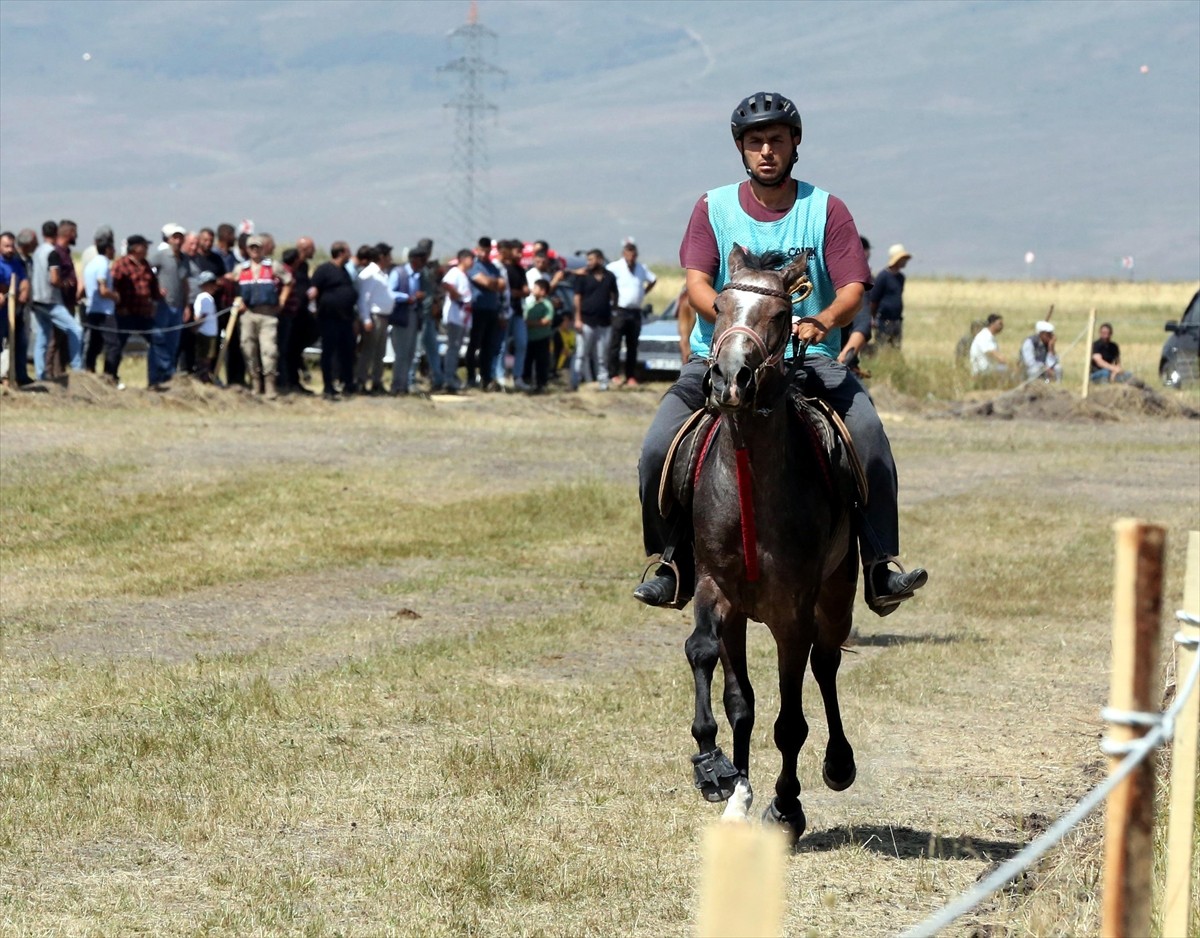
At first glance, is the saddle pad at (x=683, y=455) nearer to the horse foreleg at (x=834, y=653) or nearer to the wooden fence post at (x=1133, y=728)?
the horse foreleg at (x=834, y=653)

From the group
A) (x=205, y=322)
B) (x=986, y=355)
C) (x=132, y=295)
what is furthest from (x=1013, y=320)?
(x=132, y=295)

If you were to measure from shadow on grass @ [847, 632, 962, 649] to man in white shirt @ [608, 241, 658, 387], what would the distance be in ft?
56.1

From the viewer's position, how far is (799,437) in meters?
6.89

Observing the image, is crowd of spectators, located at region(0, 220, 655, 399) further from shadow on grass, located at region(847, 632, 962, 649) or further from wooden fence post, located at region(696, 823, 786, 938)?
wooden fence post, located at region(696, 823, 786, 938)

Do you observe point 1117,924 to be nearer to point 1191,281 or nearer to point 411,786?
point 411,786

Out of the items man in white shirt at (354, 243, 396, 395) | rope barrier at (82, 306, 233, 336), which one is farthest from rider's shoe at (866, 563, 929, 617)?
man in white shirt at (354, 243, 396, 395)

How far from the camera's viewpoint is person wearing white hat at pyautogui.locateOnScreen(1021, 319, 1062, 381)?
32312 mm

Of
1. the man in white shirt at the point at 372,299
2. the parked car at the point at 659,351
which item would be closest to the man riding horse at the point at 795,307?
the man in white shirt at the point at 372,299

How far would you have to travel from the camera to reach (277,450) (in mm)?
19688

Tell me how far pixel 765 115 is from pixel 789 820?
9.45 feet

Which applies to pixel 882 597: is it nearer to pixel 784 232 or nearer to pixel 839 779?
pixel 839 779

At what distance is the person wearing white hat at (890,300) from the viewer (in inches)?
1146

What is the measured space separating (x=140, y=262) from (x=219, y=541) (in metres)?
7.80

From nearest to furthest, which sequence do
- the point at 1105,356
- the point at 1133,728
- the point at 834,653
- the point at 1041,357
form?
the point at 1133,728, the point at 834,653, the point at 1041,357, the point at 1105,356
